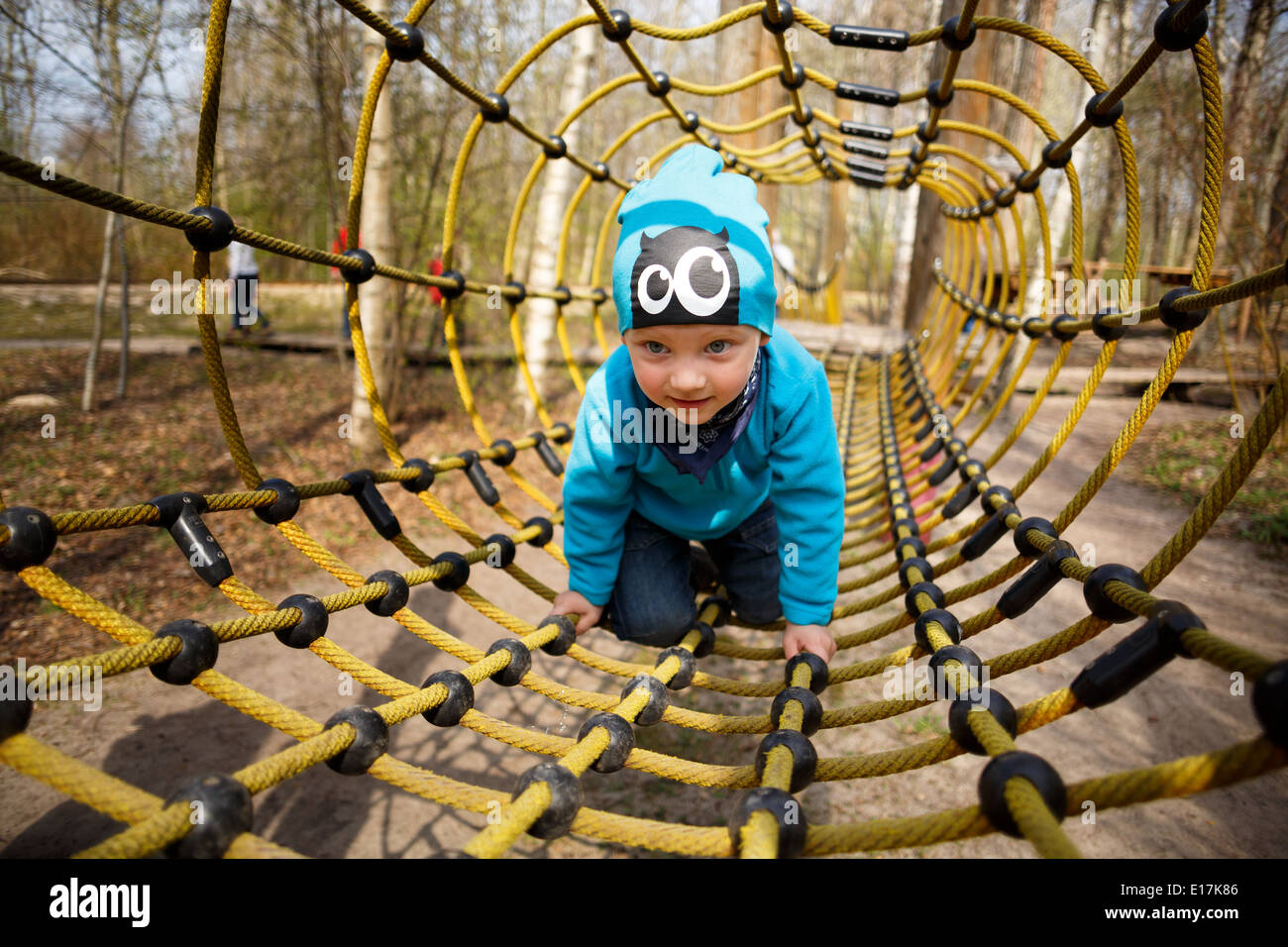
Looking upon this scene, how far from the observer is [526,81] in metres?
8.38

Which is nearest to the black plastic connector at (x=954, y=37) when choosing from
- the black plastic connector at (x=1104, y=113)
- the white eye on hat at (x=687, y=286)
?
the black plastic connector at (x=1104, y=113)

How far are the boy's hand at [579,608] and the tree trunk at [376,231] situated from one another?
10.2 ft

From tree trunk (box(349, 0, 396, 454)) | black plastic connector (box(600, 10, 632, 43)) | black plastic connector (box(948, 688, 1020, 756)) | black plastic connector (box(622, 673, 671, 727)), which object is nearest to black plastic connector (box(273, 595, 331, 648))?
black plastic connector (box(622, 673, 671, 727))

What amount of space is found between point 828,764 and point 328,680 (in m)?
2.28

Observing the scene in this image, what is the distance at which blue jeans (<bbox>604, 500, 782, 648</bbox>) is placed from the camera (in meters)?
1.54

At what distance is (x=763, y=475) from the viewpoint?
1.50m

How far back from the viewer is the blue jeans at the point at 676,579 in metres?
1.54

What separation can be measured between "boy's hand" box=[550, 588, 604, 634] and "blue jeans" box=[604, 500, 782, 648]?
57mm

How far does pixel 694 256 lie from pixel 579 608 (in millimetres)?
812

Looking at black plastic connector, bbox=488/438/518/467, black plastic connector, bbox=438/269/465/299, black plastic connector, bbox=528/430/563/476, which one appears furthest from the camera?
black plastic connector, bbox=528/430/563/476

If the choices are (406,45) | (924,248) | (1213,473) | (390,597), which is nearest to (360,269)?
(406,45)

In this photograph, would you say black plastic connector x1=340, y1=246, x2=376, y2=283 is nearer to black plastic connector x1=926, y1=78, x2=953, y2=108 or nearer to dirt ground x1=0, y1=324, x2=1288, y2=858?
dirt ground x1=0, y1=324, x2=1288, y2=858

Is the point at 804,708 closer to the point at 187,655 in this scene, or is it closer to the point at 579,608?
the point at 579,608
